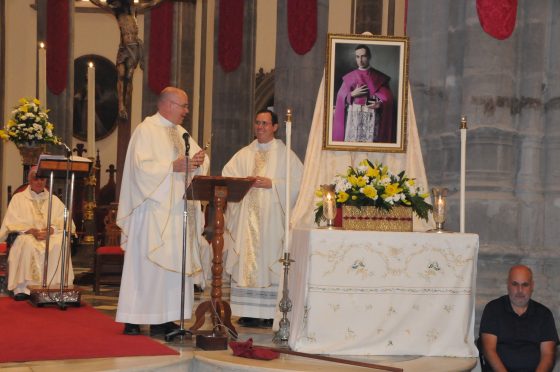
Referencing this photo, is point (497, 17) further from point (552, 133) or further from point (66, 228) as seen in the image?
point (66, 228)

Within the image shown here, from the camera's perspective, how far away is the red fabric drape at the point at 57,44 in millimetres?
15547

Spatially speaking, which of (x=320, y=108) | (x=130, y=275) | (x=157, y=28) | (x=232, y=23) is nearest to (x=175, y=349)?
(x=130, y=275)

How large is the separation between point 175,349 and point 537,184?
11.0ft

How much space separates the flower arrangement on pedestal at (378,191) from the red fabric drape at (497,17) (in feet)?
6.47

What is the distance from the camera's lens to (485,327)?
5453 millimetres

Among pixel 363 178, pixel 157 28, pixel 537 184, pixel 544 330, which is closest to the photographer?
pixel 544 330

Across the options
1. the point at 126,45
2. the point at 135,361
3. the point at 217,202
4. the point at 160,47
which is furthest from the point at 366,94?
the point at 160,47

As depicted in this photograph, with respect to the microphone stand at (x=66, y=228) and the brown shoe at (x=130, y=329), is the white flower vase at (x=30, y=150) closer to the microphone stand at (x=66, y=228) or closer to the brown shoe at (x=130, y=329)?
the microphone stand at (x=66, y=228)

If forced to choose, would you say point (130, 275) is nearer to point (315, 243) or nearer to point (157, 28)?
point (315, 243)

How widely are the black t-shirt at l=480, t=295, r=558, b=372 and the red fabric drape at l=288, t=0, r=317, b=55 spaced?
6.59 m

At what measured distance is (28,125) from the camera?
1055 centimetres

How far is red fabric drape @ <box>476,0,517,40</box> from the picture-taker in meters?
7.19

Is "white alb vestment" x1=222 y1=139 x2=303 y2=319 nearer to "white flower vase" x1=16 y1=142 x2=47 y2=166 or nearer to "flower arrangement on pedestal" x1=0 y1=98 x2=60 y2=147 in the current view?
"flower arrangement on pedestal" x1=0 y1=98 x2=60 y2=147

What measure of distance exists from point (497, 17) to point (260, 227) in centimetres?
255
